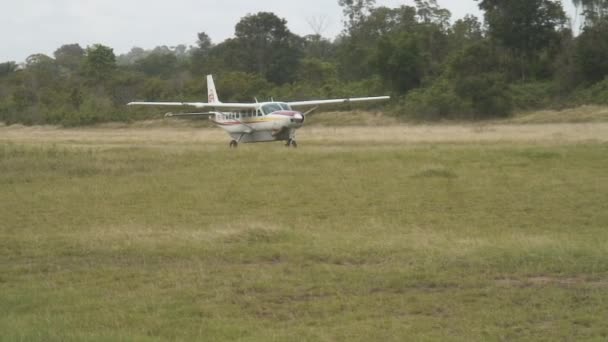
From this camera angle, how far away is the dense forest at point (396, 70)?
45.3 m

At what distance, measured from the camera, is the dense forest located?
4528cm

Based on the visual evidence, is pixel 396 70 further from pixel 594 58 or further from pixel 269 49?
pixel 269 49

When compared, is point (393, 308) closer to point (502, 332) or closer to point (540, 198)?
point (502, 332)

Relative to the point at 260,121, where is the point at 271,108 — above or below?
above

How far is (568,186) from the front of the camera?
15.1 meters

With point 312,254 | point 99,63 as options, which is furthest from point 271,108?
point 99,63

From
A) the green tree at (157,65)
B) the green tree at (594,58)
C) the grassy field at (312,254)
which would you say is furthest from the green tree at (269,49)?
the grassy field at (312,254)

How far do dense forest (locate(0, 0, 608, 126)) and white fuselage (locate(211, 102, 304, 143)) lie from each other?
1449cm

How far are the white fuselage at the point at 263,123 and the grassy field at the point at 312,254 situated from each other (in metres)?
11.9

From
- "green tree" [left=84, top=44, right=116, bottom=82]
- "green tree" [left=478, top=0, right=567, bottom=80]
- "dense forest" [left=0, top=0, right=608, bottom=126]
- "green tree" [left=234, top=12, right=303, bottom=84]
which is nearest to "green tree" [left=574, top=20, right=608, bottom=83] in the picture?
"dense forest" [left=0, top=0, right=608, bottom=126]

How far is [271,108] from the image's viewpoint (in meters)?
32.2

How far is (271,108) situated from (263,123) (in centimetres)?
65

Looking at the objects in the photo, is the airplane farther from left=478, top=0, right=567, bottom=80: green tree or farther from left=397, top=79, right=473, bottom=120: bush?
left=478, top=0, right=567, bottom=80: green tree

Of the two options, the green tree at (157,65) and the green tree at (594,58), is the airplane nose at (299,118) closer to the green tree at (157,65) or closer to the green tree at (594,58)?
the green tree at (594,58)
